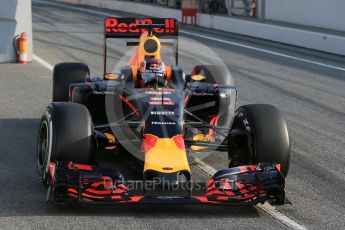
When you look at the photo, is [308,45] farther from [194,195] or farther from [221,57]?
[194,195]

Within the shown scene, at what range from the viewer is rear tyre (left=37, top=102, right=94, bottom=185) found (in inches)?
270

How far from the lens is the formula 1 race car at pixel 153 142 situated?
21.3ft

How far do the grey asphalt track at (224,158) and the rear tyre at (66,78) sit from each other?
0.57 meters

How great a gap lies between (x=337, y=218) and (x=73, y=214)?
2.26 metres

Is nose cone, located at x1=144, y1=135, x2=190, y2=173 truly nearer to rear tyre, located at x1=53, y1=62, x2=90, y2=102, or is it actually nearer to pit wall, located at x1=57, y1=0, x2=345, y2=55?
rear tyre, located at x1=53, y1=62, x2=90, y2=102

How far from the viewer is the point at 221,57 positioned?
19797 mm

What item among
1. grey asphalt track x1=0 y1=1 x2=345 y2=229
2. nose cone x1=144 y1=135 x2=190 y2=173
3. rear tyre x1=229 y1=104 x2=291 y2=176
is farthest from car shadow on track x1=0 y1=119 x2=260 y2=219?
rear tyre x1=229 y1=104 x2=291 y2=176

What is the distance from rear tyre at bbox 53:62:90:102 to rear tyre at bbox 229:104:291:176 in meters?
3.04

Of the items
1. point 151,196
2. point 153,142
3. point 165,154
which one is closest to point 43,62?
point 153,142

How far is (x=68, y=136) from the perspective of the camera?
6.88 m

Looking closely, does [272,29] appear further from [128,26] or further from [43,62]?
[128,26]

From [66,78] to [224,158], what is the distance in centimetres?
257

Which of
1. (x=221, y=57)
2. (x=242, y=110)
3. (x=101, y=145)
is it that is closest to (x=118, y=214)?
(x=101, y=145)

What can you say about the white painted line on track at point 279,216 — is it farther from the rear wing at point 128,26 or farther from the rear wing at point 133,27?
the rear wing at point 128,26
